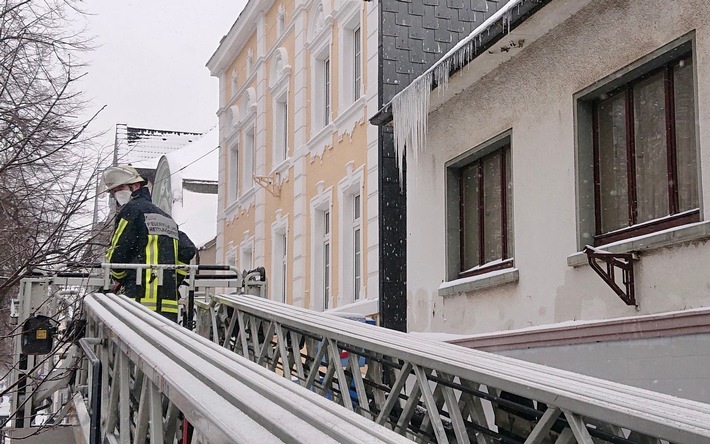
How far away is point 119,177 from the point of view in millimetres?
8734

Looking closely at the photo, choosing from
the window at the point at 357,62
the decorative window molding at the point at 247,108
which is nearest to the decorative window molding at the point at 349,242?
the window at the point at 357,62

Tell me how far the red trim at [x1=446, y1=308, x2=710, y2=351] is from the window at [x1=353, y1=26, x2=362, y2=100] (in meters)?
7.13

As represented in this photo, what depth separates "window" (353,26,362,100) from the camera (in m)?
17.2

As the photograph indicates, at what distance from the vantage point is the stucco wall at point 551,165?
26.2ft

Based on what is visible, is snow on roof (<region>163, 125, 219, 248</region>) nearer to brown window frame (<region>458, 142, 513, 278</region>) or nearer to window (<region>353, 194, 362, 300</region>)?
window (<region>353, 194, 362, 300</region>)

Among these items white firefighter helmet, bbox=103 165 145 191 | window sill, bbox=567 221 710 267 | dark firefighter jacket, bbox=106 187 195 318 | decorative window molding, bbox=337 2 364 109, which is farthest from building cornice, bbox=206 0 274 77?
window sill, bbox=567 221 710 267

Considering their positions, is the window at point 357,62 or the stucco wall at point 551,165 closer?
the stucco wall at point 551,165

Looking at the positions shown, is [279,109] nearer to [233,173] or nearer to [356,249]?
[233,173]

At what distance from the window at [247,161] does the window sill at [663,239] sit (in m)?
16.0

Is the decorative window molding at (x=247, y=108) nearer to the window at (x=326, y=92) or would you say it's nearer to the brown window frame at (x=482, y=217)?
the window at (x=326, y=92)

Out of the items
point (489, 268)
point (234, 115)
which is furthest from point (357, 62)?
point (234, 115)

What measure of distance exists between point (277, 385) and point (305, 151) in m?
15.8

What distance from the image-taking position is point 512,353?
399 inches

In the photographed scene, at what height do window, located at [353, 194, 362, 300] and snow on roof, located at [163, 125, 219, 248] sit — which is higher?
snow on roof, located at [163, 125, 219, 248]
